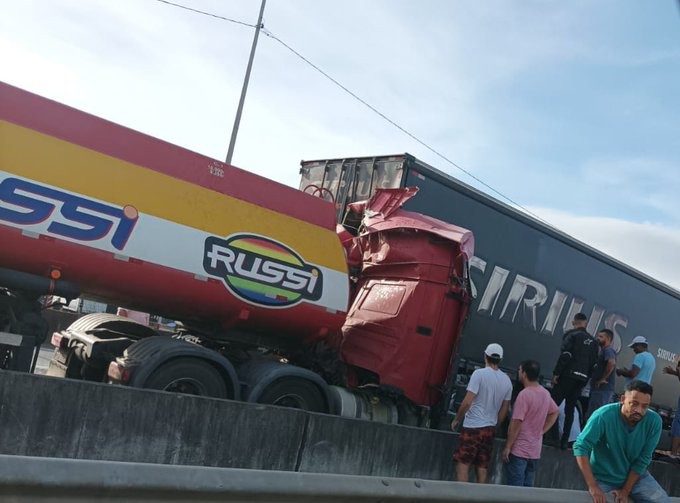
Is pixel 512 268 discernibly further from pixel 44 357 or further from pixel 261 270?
pixel 44 357

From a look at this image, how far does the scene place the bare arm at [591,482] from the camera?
3.52 m

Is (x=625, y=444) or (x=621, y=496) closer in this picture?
(x=621, y=496)

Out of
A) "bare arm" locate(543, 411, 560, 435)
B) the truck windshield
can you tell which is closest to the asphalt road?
the truck windshield

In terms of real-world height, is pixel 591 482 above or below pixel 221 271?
below

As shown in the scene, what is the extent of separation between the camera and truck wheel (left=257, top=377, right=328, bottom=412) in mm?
7137

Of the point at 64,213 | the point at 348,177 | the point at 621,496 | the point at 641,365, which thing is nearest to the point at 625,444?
the point at 621,496

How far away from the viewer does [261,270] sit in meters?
6.91

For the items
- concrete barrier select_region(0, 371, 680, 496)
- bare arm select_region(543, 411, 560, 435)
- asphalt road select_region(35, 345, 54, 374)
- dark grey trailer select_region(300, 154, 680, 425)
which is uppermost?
dark grey trailer select_region(300, 154, 680, 425)

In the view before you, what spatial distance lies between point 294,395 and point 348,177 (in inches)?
143

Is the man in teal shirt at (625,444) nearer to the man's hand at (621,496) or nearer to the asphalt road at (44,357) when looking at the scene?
the man's hand at (621,496)

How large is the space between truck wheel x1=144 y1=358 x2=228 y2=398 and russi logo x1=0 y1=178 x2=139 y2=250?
1.29m

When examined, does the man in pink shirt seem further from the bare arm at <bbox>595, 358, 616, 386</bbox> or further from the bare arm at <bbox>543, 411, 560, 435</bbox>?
the bare arm at <bbox>595, 358, 616, 386</bbox>

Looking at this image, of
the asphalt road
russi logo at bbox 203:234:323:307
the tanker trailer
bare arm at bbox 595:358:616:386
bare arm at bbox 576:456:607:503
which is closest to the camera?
bare arm at bbox 576:456:607:503

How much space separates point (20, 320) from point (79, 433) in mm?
1386
